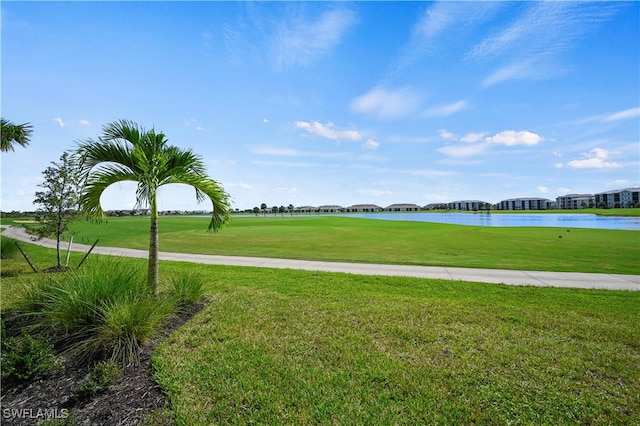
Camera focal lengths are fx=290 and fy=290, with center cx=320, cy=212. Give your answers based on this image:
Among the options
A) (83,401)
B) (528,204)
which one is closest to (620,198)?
(528,204)

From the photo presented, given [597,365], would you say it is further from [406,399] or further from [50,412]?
[50,412]

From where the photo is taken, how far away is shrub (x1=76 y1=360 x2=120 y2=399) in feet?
10.7

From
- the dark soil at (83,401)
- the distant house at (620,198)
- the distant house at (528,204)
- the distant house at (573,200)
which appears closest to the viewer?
the dark soil at (83,401)

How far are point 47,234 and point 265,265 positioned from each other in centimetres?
761

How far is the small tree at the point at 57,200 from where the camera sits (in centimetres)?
980

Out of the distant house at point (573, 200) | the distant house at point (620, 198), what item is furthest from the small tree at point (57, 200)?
the distant house at point (573, 200)

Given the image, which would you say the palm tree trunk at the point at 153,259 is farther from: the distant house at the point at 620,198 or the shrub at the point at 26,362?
the distant house at the point at 620,198

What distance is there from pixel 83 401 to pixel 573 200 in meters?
225

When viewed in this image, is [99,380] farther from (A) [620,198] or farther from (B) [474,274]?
(A) [620,198]

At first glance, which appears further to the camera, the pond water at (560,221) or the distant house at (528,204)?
the distant house at (528,204)

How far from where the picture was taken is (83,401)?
319 centimetres

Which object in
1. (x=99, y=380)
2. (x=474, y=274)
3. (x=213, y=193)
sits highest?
(x=213, y=193)

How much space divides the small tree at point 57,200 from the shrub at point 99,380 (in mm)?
8570

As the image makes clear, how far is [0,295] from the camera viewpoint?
6.91 meters
